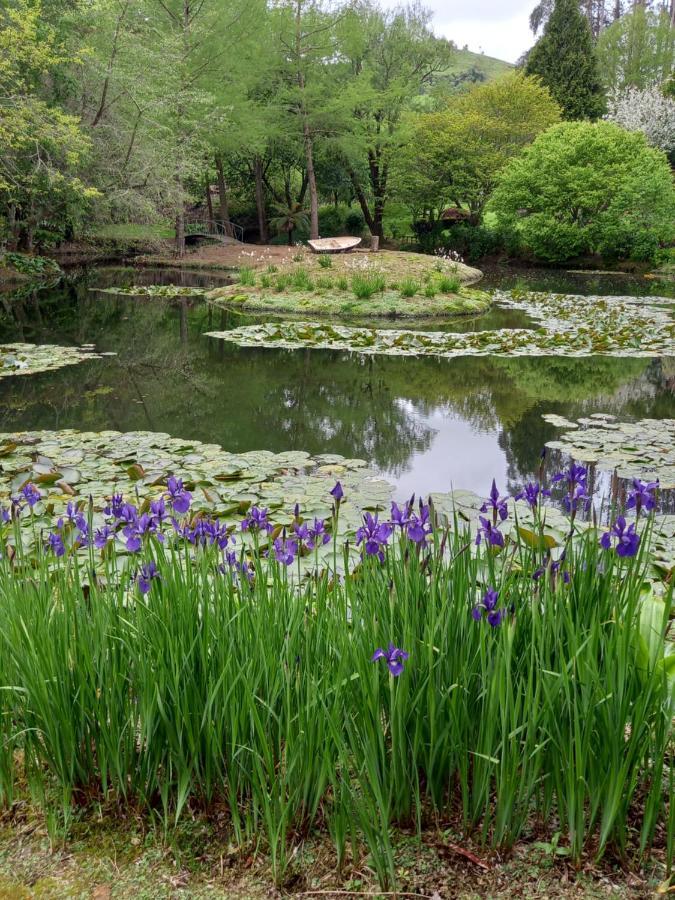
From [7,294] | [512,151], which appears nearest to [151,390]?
[7,294]

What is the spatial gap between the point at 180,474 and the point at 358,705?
3.55 metres

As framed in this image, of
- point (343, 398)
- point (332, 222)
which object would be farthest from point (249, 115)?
point (343, 398)

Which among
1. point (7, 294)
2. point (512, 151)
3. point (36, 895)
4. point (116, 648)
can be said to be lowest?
point (36, 895)

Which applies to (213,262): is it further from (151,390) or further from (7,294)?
(151,390)

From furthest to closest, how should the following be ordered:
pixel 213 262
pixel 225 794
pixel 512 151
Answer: pixel 512 151
pixel 213 262
pixel 225 794

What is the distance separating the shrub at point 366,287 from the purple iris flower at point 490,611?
1357 centimetres

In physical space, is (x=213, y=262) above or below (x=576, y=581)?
above

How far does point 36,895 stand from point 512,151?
33.6m

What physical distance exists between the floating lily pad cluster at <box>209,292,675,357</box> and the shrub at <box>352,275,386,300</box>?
8.43 ft

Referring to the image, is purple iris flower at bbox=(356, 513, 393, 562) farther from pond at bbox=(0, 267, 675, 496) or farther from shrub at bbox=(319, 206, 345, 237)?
shrub at bbox=(319, 206, 345, 237)

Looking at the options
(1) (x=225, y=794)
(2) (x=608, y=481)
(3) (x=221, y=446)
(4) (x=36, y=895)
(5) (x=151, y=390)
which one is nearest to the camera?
(4) (x=36, y=895)

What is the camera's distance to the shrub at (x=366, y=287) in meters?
14.8

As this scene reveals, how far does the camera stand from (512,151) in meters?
30.9

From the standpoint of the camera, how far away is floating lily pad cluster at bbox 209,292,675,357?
10578 millimetres
